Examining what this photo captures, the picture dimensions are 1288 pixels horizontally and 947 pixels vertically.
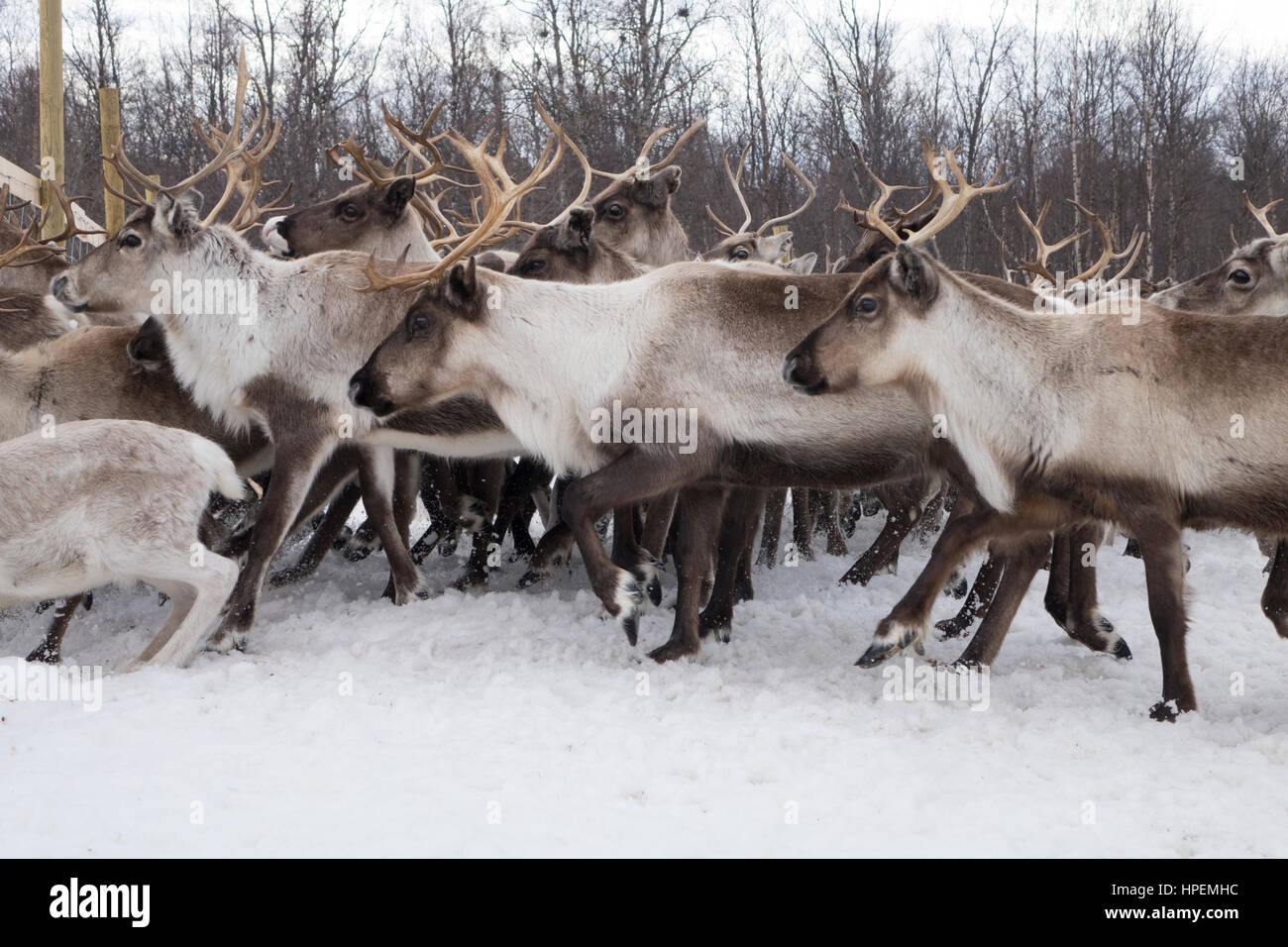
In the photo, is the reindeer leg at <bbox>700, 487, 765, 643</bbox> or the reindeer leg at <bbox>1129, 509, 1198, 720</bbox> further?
the reindeer leg at <bbox>700, 487, 765, 643</bbox>

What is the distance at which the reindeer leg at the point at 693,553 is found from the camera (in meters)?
5.64

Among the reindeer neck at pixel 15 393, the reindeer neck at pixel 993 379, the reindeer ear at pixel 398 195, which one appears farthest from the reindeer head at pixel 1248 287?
the reindeer neck at pixel 15 393

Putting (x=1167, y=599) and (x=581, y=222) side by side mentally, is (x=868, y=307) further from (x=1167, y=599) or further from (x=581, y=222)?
(x=581, y=222)

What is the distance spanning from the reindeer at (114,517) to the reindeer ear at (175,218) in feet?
4.50

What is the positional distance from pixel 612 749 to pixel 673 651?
55.3 inches

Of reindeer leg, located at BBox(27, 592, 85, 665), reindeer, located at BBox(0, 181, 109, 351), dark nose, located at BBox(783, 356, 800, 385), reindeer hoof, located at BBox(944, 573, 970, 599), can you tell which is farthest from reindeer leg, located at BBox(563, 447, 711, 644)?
reindeer, located at BBox(0, 181, 109, 351)

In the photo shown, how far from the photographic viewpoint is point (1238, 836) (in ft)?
11.5

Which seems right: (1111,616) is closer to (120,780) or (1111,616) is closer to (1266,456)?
(1266,456)

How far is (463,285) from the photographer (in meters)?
5.66

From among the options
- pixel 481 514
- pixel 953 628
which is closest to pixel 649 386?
pixel 953 628

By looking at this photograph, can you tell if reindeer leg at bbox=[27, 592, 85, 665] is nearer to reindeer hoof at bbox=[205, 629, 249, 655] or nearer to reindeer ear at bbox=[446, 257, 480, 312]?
reindeer hoof at bbox=[205, 629, 249, 655]

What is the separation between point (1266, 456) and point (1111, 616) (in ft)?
7.61

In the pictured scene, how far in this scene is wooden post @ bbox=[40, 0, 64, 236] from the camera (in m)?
10.1

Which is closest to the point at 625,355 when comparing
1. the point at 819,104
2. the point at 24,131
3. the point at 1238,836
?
the point at 1238,836
